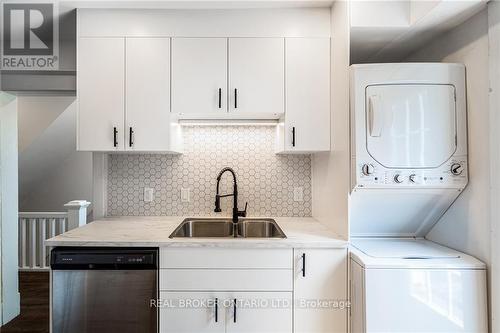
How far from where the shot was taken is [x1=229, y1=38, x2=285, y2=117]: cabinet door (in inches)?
76.5

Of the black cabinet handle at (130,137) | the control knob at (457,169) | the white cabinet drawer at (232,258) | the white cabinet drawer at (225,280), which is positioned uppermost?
the black cabinet handle at (130,137)

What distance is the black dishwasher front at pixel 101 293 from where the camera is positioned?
5.40ft

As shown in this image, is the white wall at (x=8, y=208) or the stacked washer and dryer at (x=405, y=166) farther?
the white wall at (x=8, y=208)

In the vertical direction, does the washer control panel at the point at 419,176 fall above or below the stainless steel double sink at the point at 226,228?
above

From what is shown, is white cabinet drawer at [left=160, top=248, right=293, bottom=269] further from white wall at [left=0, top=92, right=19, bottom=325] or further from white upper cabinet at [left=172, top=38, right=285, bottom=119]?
white wall at [left=0, top=92, right=19, bottom=325]

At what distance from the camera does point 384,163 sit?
1590mm

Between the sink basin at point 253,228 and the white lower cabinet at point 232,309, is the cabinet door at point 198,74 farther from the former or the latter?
the white lower cabinet at point 232,309

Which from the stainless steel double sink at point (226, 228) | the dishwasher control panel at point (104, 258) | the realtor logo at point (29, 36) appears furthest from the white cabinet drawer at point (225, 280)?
the realtor logo at point (29, 36)

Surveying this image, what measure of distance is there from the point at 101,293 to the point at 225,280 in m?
0.71

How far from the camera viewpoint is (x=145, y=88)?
196 centimetres

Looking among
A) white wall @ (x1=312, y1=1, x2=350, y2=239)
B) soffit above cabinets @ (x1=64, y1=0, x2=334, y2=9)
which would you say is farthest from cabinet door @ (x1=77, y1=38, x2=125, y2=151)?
white wall @ (x1=312, y1=1, x2=350, y2=239)

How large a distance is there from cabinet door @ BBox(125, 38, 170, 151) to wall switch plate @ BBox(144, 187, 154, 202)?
52 cm

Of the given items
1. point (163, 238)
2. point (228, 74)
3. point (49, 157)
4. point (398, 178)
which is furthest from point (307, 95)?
point (49, 157)

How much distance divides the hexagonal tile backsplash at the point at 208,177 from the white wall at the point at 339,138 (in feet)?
Answer: 1.33
